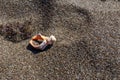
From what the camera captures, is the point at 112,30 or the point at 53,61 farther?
the point at 112,30

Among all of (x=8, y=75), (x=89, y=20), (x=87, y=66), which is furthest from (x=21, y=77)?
(x=89, y=20)

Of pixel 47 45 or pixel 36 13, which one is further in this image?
pixel 36 13

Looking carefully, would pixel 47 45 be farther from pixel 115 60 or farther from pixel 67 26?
pixel 115 60

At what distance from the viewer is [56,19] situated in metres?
7.00

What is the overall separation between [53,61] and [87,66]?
0.72 metres

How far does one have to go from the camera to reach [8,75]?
223 inches

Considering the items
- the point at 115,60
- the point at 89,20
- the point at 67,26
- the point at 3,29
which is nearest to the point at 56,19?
the point at 67,26

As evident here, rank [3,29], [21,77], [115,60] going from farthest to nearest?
[3,29], [115,60], [21,77]

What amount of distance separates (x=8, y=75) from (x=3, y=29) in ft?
4.55

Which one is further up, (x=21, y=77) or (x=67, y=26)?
(x=67, y=26)

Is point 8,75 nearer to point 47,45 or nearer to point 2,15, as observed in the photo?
point 47,45

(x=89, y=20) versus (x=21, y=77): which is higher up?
(x=89, y=20)

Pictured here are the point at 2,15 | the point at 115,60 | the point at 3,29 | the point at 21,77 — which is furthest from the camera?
the point at 2,15

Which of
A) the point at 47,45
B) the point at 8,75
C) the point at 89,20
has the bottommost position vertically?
the point at 8,75
